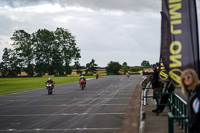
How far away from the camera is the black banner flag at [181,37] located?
603cm

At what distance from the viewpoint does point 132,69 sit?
184 metres

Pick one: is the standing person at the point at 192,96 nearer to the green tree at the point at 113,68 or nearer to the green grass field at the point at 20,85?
the green grass field at the point at 20,85

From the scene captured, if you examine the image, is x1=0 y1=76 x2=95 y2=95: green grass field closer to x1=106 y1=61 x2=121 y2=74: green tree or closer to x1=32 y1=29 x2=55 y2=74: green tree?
x1=32 y1=29 x2=55 y2=74: green tree

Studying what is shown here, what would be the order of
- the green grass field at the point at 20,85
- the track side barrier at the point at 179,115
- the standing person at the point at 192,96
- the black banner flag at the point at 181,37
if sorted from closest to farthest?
1. the standing person at the point at 192,96
2. the track side barrier at the point at 179,115
3. the black banner flag at the point at 181,37
4. the green grass field at the point at 20,85

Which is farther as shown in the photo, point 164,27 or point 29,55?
point 29,55

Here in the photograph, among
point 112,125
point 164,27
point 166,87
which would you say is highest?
point 164,27

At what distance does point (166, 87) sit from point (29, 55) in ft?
348

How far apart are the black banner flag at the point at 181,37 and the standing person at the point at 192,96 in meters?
1.73

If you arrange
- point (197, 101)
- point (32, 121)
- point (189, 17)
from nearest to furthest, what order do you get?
1. point (197, 101)
2. point (189, 17)
3. point (32, 121)

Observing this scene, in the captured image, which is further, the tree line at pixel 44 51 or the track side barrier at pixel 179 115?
the tree line at pixel 44 51

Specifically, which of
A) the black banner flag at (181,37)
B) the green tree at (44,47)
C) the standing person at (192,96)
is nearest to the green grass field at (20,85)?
the black banner flag at (181,37)

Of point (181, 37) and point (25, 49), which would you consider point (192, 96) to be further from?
point (25, 49)

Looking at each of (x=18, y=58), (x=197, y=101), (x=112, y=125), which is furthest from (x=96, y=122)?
(x=18, y=58)

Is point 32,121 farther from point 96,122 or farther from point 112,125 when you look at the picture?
point 112,125
